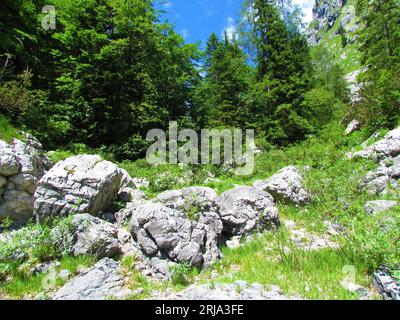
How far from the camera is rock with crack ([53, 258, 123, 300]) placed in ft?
14.1

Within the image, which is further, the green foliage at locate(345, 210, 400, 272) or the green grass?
the green grass

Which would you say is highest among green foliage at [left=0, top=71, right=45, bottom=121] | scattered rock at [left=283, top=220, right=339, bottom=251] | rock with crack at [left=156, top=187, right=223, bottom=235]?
green foliage at [left=0, top=71, right=45, bottom=121]

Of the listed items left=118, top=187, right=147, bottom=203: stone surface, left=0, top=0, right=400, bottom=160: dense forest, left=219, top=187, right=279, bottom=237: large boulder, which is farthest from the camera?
left=0, top=0, right=400, bottom=160: dense forest

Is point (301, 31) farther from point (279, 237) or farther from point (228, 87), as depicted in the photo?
point (279, 237)

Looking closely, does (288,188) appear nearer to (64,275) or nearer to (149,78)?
(64,275)

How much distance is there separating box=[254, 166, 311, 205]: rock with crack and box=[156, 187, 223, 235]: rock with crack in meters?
2.44

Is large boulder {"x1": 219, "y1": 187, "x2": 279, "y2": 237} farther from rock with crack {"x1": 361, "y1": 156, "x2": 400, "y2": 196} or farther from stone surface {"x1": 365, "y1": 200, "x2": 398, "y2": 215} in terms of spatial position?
rock with crack {"x1": 361, "y1": 156, "x2": 400, "y2": 196}

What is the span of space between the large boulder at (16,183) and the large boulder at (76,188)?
19.5 inches

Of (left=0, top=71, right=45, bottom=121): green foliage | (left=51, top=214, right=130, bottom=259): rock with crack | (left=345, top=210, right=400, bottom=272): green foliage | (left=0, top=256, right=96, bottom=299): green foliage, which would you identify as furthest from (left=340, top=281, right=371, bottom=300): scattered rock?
(left=0, top=71, right=45, bottom=121): green foliage

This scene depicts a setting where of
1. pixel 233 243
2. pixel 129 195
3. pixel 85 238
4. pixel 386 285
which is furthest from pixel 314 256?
pixel 129 195

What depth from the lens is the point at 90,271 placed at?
4789mm
